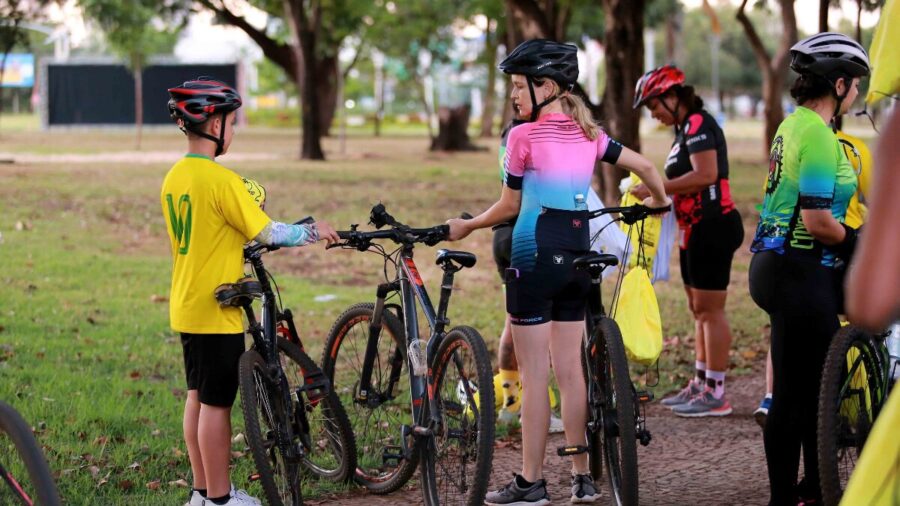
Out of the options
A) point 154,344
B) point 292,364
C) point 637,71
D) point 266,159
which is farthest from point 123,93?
point 292,364

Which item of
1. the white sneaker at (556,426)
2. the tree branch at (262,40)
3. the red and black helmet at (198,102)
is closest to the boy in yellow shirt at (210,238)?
the red and black helmet at (198,102)

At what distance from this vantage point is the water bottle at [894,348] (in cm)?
523

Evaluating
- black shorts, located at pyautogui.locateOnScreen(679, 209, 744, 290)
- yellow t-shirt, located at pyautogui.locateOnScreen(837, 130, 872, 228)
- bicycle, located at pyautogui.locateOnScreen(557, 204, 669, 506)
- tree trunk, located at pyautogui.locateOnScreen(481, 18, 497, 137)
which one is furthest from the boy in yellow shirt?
tree trunk, located at pyautogui.locateOnScreen(481, 18, 497, 137)

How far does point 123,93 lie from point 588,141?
6629 centimetres

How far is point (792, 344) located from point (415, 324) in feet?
5.19

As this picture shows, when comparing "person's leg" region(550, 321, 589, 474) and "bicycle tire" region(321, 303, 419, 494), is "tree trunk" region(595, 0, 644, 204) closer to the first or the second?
"bicycle tire" region(321, 303, 419, 494)

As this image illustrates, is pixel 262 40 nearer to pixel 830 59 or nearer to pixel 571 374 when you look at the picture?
pixel 571 374

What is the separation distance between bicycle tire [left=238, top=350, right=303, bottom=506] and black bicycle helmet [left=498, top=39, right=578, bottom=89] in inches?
61.5

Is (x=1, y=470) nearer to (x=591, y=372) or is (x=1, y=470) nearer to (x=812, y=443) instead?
(x=591, y=372)

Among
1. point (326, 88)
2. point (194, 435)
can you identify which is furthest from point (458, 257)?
point (326, 88)

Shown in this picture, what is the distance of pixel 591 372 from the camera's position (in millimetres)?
5496

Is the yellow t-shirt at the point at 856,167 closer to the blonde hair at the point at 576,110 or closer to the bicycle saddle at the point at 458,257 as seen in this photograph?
the blonde hair at the point at 576,110

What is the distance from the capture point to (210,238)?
508 cm

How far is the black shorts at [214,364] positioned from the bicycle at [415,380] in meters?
0.63
